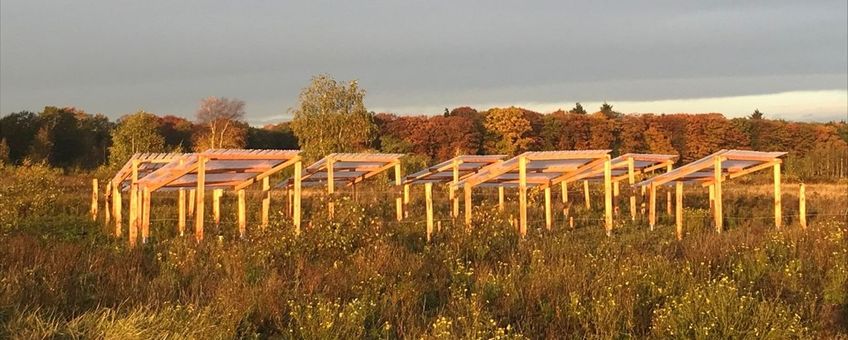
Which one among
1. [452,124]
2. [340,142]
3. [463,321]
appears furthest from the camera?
[452,124]

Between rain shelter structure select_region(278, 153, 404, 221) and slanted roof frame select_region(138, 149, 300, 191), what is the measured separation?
639mm

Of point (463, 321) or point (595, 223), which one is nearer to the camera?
point (463, 321)

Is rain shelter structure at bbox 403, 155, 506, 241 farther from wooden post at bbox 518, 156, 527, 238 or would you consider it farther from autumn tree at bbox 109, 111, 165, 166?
autumn tree at bbox 109, 111, 165, 166

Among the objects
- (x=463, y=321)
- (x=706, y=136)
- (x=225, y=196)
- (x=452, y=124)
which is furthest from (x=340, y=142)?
(x=706, y=136)

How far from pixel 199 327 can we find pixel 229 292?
1257 millimetres

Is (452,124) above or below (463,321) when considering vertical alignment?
above

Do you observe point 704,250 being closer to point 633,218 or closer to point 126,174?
point 633,218

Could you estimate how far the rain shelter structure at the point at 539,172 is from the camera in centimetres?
1317

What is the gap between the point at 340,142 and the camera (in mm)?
34844

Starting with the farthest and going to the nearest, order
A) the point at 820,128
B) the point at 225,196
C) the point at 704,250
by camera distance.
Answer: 1. the point at 820,128
2. the point at 225,196
3. the point at 704,250

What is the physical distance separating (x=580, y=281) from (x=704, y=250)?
3433 millimetres

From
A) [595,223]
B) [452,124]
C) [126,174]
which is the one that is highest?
[452,124]

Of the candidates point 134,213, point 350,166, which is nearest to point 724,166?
point 350,166

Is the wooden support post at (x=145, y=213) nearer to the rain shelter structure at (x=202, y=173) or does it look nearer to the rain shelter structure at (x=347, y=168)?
the rain shelter structure at (x=202, y=173)
